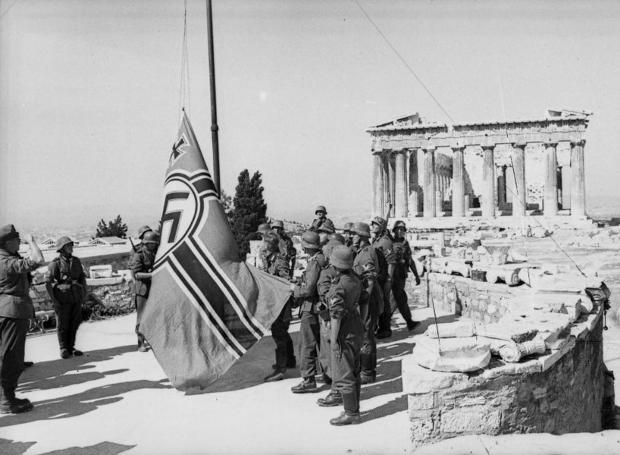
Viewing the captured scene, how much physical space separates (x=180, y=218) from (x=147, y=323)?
4.57 ft

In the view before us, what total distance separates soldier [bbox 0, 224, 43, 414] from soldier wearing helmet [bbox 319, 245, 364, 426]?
125 inches

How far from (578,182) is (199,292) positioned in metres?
40.3

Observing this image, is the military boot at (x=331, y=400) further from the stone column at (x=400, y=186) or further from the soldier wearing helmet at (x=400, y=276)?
the stone column at (x=400, y=186)

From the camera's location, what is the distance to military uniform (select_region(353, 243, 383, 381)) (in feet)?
23.3

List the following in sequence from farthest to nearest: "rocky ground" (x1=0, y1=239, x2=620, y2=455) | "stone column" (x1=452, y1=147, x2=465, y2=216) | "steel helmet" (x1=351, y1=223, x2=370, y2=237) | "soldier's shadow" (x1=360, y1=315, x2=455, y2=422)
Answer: "stone column" (x1=452, y1=147, x2=465, y2=216) < "steel helmet" (x1=351, y1=223, x2=370, y2=237) < "soldier's shadow" (x1=360, y1=315, x2=455, y2=422) < "rocky ground" (x1=0, y1=239, x2=620, y2=455)

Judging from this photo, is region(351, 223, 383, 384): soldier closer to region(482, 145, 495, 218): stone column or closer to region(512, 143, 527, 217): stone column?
region(512, 143, 527, 217): stone column

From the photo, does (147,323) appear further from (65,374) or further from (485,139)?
(485,139)

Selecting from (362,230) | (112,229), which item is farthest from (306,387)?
(112,229)

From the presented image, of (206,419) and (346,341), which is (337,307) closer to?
(346,341)

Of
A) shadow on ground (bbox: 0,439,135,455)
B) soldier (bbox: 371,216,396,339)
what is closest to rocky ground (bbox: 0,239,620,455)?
shadow on ground (bbox: 0,439,135,455)

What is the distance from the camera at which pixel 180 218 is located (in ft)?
24.7

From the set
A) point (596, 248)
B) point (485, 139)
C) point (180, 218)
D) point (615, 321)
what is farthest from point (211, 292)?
point (485, 139)

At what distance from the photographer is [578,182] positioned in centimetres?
4181

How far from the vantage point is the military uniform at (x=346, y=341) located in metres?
5.72
